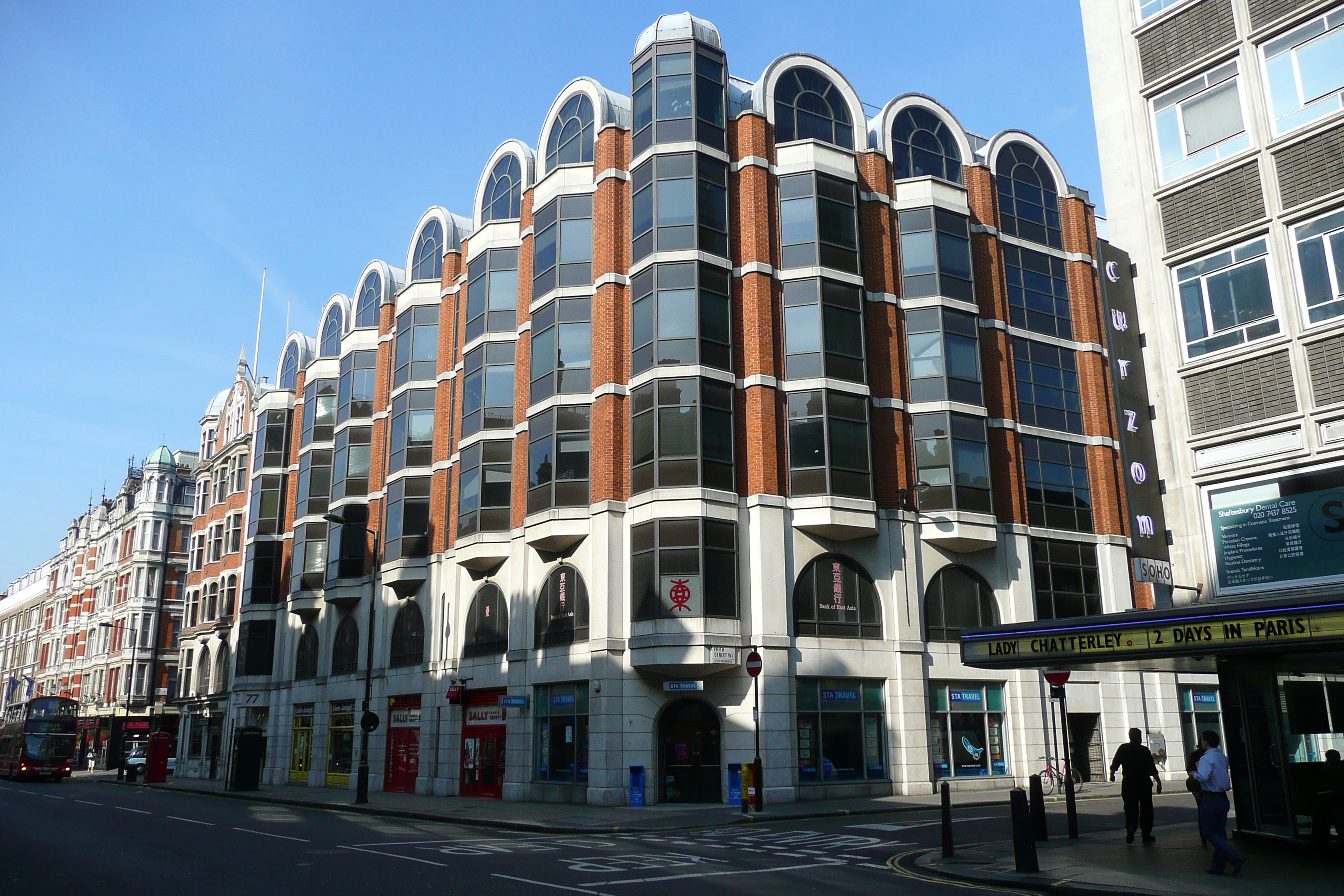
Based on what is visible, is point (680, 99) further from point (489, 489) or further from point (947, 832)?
point (947, 832)

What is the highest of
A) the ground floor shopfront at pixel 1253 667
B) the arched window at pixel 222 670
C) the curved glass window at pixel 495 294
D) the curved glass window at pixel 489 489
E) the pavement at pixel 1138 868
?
the curved glass window at pixel 495 294


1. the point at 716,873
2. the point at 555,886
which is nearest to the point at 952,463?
the point at 716,873

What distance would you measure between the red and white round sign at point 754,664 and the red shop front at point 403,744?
672 inches

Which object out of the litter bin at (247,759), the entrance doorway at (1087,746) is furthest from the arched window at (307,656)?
the entrance doorway at (1087,746)

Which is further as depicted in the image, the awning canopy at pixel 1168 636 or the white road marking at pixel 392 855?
the white road marking at pixel 392 855

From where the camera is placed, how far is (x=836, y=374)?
101 feet

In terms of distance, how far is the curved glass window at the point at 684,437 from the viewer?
2866 cm

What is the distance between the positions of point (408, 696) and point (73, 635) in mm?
63389

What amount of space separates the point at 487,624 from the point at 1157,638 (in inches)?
954

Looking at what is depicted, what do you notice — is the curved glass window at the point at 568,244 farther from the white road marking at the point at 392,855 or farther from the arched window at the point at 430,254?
the white road marking at the point at 392,855

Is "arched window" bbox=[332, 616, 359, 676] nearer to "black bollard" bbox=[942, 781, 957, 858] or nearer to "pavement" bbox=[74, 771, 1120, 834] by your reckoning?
"pavement" bbox=[74, 771, 1120, 834]

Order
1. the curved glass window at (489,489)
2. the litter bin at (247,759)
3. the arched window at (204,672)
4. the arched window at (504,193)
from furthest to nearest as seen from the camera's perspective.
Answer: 1. the arched window at (204,672)
2. the litter bin at (247,759)
3. the arched window at (504,193)
4. the curved glass window at (489,489)

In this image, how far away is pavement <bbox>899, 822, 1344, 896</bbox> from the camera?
11898 millimetres

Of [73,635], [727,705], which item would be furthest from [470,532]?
[73,635]
